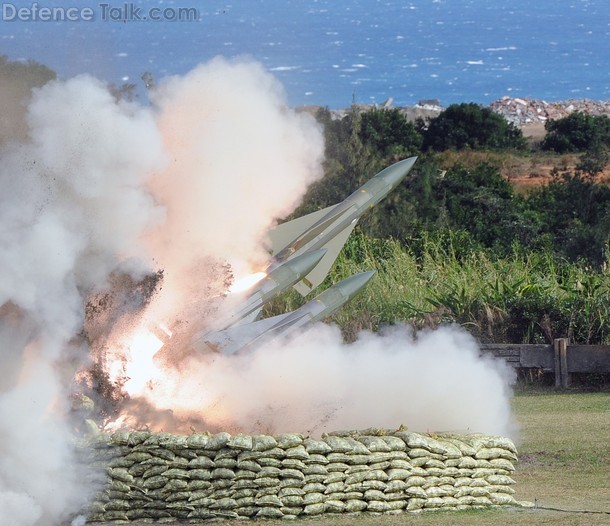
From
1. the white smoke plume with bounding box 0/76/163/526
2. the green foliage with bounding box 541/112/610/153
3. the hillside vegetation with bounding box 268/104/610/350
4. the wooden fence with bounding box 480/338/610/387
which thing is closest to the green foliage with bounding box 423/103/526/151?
the hillside vegetation with bounding box 268/104/610/350

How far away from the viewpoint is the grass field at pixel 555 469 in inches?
492

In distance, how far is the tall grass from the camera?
71.3 ft

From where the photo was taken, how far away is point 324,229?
16.4 m

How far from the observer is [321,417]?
48.8 feet

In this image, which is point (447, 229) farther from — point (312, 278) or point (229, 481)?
point (229, 481)

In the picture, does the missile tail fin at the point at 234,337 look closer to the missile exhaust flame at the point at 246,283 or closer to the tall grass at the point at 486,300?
the missile exhaust flame at the point at 246,283

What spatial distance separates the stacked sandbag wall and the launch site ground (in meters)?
0.16

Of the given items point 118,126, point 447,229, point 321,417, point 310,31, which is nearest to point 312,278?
point 321,417

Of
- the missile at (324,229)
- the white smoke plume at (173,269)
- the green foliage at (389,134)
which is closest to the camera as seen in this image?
the white smoke plume at (173,269)

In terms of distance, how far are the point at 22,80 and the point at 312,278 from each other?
4.69 meters

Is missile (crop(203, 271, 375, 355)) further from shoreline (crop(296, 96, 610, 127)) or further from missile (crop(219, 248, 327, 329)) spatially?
shoreline (crop(296, 96, 610, 127))

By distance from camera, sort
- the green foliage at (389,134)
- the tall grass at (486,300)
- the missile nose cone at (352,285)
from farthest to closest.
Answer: the green foliage at (389,134) < the tall grass at (486,300) < the missile nose cone at (352,285)

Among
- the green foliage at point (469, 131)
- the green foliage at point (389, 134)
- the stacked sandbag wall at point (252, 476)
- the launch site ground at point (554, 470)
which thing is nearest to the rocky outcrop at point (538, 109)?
the green foliage at point (469, 131)

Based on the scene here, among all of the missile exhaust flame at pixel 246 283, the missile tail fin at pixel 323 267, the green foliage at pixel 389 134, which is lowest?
the green foliage at pixel 389 134
